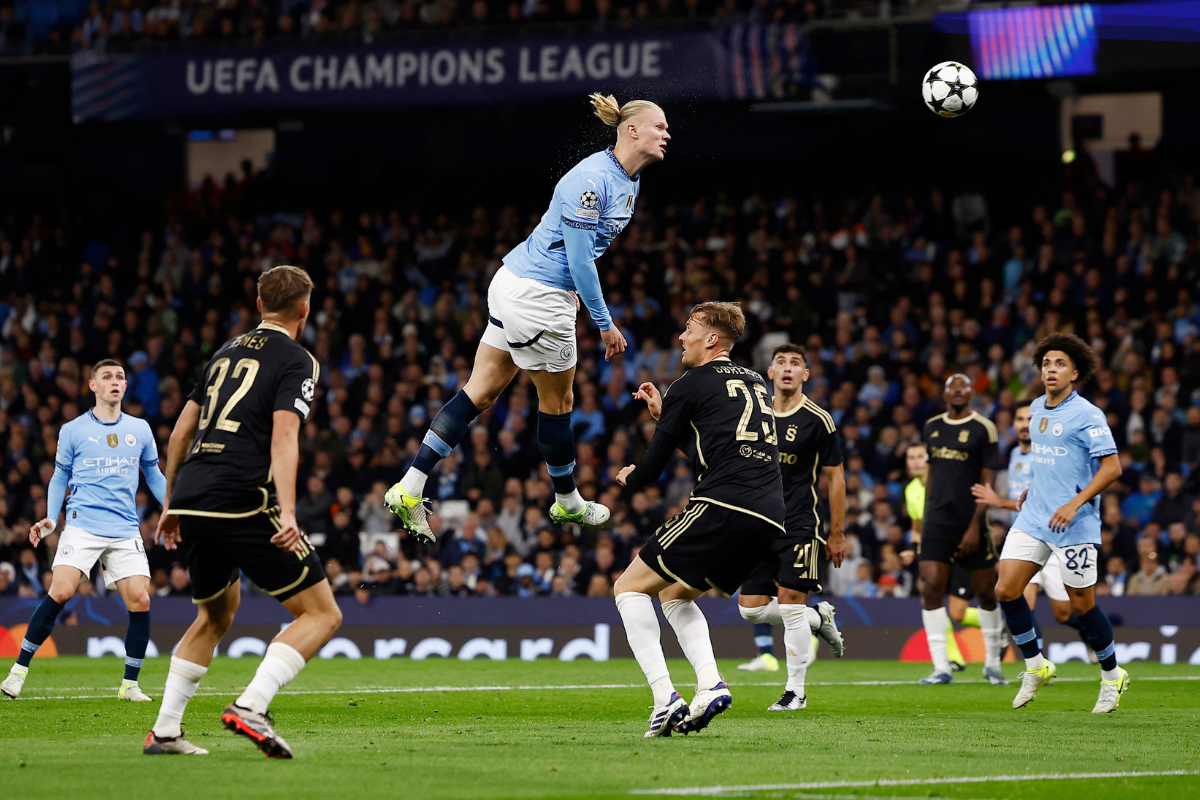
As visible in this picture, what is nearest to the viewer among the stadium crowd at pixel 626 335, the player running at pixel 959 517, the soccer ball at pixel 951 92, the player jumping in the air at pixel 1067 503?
the player jumping in the air at pixel 1067 503

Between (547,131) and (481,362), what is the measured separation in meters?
18.8

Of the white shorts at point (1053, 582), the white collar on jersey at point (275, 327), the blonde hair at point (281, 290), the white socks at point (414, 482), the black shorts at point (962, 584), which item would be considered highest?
the blonde hair at point (281, 290)

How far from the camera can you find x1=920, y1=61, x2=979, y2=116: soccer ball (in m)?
13.8

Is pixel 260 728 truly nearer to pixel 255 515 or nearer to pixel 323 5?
pixel 255 515

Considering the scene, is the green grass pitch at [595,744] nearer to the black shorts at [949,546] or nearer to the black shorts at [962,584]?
the black shorts at [949,546]

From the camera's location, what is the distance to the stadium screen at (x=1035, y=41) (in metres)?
20.9

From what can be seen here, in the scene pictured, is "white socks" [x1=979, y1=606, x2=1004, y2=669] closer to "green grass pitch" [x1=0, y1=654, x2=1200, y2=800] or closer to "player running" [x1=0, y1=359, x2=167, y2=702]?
"green grass pitch" [x1=0, y1=654, x2=1200, y2=800]

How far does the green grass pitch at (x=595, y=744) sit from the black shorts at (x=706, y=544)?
0.90 meters

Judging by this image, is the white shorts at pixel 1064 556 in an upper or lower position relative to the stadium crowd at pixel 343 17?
lower

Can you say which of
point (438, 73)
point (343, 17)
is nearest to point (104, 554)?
point (438, 73)

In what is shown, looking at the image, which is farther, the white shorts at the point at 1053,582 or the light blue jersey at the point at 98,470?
the white shorts at the point at 1053,582

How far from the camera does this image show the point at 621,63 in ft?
72.0

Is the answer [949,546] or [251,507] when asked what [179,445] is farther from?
[949,546]

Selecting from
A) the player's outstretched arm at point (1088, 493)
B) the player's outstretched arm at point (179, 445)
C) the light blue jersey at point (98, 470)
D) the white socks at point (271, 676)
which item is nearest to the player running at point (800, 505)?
the player's outstretched arm at point (1088, 493)
